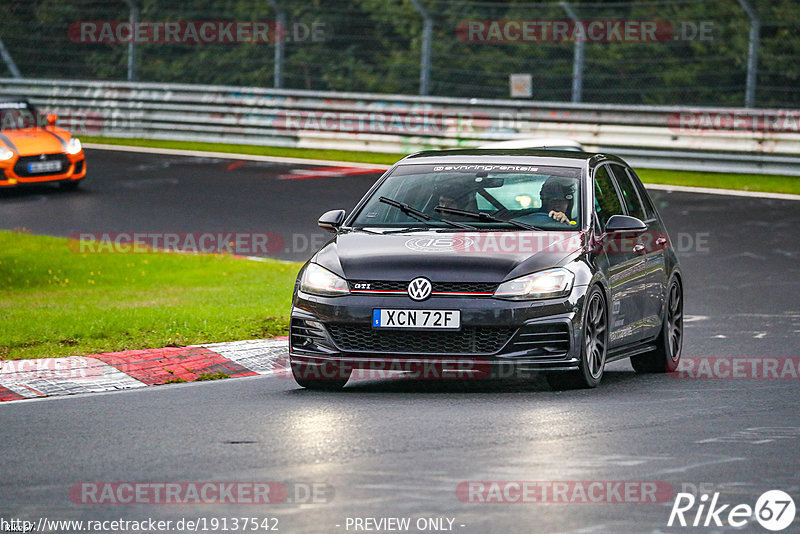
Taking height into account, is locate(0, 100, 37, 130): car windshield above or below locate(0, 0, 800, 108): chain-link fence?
below

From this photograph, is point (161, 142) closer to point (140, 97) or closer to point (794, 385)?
point (140, 97)

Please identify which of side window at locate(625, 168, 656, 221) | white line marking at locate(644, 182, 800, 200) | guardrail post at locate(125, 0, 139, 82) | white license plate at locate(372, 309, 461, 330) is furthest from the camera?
guardrail post at locate(125, 0, 139, 82)

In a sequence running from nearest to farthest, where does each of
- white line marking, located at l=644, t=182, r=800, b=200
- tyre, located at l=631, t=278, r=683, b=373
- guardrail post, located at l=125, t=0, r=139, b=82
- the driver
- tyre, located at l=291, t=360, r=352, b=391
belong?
tyre, located at l=291, t=360, r=352, b=391 < the driver < tyre, located at l=631, t=278, r=683, b=373 < white line marking, located at l=644, t=182, r=800, b=200 < guardrail post, located at l=125, t=0, r=139, b=82

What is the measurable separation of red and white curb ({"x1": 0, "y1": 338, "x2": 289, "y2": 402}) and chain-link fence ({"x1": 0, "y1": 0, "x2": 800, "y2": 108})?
14076mm

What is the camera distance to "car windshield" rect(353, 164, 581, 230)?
10.2 meters

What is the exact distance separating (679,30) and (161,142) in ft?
34.2

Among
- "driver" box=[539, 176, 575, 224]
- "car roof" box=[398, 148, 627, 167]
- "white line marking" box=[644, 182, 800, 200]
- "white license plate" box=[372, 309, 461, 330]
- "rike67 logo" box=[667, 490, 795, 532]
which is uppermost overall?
"car roof" box=[398, 148, 627, 167]

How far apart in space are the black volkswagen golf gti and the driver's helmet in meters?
0.01

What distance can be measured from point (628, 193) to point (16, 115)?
16.2 metres

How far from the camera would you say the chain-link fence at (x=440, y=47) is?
2634cm
